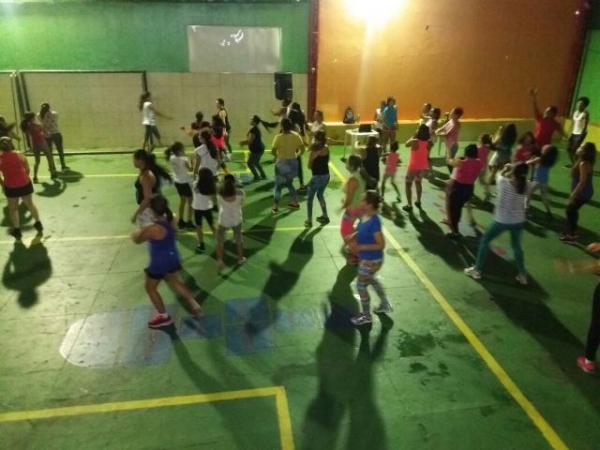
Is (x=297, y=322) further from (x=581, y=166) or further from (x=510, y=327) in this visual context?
(x=581, y=166)

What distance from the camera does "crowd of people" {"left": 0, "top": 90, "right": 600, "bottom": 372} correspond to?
5.64m

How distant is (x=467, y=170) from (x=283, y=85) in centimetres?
862

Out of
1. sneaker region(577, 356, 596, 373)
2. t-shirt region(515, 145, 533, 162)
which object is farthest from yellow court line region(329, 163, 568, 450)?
t-shirt region(515, 145, 533, 162)

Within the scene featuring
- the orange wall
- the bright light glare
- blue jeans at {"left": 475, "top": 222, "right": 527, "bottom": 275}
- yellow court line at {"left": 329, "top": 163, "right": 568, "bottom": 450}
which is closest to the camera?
yellow court line at {"left": 329, "top": 163, "right": 568, "bottom": 450}

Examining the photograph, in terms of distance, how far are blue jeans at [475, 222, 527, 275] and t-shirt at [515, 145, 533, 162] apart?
3.31m

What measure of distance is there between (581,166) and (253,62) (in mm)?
10344

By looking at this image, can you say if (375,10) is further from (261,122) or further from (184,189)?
(184,189)

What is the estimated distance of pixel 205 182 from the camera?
7188 millimetres

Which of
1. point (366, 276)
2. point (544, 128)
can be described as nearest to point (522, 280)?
point (366, 276)

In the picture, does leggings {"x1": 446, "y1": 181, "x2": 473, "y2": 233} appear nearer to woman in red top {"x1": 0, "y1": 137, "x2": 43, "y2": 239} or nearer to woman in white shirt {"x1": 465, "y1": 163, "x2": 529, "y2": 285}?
woman in white shirt {"x1": 465, "y1": 163, "x2": 529, "y2": 285}

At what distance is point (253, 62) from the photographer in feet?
49.8

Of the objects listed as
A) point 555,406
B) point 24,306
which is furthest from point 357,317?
point 24,306

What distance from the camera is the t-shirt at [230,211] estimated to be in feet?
23.1

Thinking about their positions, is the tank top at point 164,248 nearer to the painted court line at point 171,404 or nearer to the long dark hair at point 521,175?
the painted court line at point 171,404
